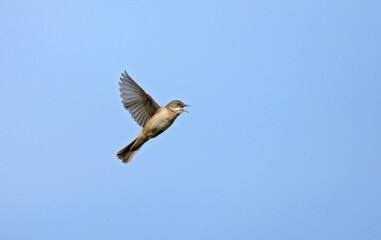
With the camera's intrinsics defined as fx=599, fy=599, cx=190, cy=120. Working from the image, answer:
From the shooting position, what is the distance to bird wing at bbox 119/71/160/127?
13.8m

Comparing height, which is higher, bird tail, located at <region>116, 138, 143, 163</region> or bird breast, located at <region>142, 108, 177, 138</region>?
bird breast, located at <region>142, 108, 177, 138</region>

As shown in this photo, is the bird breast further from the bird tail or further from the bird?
the bird tail

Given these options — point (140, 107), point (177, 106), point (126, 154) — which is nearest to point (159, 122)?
point (177, 106)

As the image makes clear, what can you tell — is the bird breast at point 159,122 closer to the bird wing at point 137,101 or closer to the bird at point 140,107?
the bird at point 140,107

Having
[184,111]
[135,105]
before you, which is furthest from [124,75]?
[184,111]

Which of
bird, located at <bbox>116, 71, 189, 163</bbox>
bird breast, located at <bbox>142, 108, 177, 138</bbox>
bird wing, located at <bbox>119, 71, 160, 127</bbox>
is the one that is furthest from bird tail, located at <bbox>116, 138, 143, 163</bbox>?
bird breast, located at <bbox>142, 108, 177, 138</bbox>

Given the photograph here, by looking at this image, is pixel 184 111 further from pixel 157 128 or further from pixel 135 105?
pixel 135 105

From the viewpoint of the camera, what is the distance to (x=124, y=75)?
1373cm

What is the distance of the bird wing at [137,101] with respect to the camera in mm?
13789

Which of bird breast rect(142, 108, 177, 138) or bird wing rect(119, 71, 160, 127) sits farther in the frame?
bird wing rect(119, 71, 160, 127)

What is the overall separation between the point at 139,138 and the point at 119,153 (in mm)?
1028

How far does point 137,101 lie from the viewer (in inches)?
549

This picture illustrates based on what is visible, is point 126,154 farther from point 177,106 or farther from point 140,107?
point 177,106

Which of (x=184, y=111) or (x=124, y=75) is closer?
(x=184, y=111)
